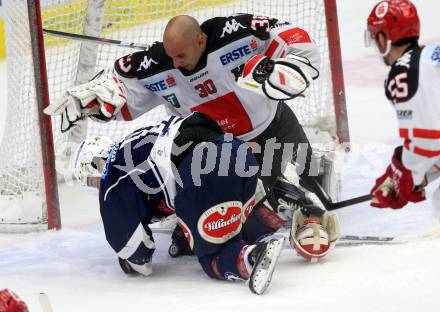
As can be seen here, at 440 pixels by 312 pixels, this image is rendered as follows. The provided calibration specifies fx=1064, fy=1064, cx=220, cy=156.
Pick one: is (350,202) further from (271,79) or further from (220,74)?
(220,74)

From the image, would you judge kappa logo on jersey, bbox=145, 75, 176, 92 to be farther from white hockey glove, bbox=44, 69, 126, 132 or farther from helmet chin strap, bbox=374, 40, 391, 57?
helmet chin strap, bbox=374, 40, 391, 57

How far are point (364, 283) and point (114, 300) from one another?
723 millimetres

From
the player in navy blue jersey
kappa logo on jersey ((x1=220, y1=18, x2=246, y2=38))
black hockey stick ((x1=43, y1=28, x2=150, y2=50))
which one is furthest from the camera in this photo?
black hockey stick ((x1=43, y1=28, x2=150, y2=50))

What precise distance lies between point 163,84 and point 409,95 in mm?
1357

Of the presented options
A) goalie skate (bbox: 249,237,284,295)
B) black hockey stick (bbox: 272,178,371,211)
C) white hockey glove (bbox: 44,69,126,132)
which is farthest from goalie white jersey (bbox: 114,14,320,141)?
goalie skate (bbox: 249,237,284,295)

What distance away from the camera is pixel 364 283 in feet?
9.49

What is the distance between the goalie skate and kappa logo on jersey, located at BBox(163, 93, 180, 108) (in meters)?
0.87

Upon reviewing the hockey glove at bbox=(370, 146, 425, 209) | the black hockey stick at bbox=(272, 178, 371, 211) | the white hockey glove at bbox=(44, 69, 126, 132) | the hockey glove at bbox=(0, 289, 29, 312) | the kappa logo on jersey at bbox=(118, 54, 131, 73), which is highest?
the kappa logo on jersey at bbox=(118, 54, 131, 73)

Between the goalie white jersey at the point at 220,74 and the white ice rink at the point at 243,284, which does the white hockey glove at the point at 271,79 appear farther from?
the white ice rink at the point at 243,284

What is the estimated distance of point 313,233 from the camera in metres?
3.32

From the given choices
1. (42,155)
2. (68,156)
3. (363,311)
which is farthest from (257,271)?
(68,156)

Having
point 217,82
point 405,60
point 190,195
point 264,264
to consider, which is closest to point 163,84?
point 217,82

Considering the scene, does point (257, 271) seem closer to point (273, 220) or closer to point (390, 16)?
point (273, 220)

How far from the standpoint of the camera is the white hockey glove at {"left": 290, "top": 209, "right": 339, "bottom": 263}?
328 cm
